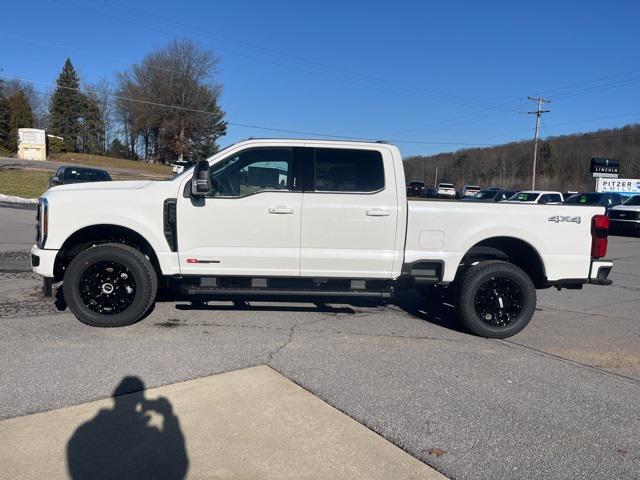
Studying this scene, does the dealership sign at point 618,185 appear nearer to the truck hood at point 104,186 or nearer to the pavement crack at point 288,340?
the pavement crack at point 288,340

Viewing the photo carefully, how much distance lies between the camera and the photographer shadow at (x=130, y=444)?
2904 mm

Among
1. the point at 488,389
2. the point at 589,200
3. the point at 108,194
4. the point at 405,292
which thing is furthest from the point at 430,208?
the point at 589,200

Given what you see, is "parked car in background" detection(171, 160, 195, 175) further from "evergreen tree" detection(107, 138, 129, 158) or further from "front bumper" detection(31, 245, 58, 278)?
"evergreen tree" detection(107, 138, 129, 158)

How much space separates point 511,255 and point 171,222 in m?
4.01

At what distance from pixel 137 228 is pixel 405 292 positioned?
4.55 meters

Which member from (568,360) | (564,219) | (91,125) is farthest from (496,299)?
(91,125)

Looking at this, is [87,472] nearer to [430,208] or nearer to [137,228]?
[137,228]

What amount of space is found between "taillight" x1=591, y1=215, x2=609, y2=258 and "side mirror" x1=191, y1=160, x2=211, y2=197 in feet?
14.0

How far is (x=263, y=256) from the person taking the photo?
564 cm

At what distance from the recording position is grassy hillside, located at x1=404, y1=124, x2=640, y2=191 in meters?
81.1

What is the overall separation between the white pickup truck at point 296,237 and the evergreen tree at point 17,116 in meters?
74.3

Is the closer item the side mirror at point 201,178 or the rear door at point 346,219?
the side mirror at point 201,178

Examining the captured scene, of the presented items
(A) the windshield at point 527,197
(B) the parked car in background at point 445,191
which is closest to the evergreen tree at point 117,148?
(B) the parked car in background at point 445,191

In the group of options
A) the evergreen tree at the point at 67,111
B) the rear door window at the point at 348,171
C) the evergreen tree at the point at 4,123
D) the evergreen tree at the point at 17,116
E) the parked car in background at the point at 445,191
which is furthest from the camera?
the evergreen tree at the point at 67,111
